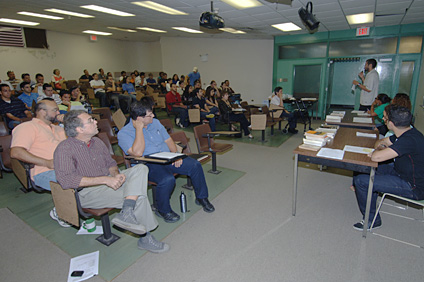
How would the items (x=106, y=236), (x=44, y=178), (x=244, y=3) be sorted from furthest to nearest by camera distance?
(x=244, y=3), (x=44, y=178), (x=106, y=236)

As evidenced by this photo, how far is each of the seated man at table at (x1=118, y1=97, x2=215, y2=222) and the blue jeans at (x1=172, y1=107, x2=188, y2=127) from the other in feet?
14.1

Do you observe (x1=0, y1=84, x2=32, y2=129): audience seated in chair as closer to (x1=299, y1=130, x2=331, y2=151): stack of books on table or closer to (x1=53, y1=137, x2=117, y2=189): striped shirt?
(x1=53, y1=137, x2=117, y2=189): striped shirt

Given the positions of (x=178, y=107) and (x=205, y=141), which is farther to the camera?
(x=178, y=107)

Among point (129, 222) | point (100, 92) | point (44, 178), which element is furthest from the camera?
point (100, 92)

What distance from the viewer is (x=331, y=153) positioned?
8.11ft

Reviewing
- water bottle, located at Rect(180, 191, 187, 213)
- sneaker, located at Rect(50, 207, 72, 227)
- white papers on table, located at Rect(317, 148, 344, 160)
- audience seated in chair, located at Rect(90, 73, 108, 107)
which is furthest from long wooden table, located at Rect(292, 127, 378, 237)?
audience seated in chair, located at Rect(90, 73, 108, 107)

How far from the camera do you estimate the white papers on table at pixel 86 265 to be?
6.48 feet

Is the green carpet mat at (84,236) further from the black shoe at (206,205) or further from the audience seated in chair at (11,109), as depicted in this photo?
the audience seated in chair at (11,109)

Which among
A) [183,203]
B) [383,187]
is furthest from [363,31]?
[183,203]

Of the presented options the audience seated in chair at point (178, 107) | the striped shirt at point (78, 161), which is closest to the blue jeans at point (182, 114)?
the audience seated in chair at point (178, 107)

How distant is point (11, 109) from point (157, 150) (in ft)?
13.0

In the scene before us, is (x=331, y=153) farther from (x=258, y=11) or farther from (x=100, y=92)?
(x=100, y=92)

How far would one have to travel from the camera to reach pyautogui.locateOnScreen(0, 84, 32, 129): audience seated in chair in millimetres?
4805

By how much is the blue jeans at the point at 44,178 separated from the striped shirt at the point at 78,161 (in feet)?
1.94
